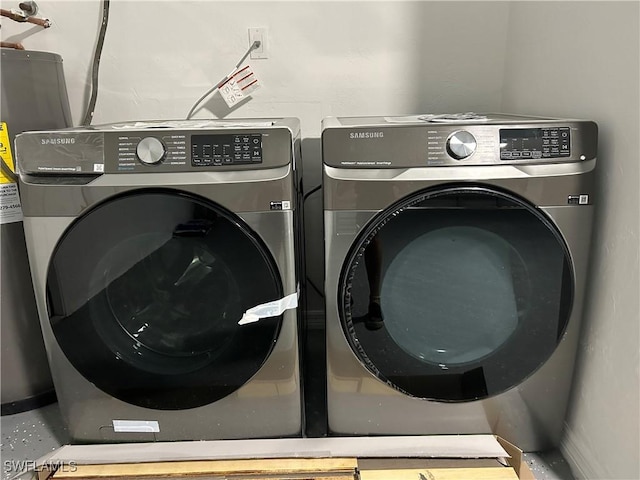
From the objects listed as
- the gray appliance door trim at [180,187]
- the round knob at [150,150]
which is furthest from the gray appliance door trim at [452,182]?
the round knob at [150,150]

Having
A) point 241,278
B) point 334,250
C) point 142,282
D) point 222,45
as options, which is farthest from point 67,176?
point 222,45

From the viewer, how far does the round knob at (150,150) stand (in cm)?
99

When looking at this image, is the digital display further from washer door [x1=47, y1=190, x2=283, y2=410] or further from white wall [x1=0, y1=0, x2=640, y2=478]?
washer door [x1=47, y1=190, x2=283, y2=410]

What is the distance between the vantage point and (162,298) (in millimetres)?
1065

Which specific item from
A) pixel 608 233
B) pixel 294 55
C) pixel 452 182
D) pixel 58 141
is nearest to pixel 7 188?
pixel 58 141

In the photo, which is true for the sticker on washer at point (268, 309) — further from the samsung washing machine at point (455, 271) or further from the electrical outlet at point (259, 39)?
the electrical outlet at point (259, 39)

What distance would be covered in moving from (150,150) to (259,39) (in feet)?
2.20

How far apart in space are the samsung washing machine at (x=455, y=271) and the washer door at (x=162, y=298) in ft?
0.59

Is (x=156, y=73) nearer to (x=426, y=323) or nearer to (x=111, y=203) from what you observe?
(x=111, y=203)

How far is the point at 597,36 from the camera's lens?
3.40 ft

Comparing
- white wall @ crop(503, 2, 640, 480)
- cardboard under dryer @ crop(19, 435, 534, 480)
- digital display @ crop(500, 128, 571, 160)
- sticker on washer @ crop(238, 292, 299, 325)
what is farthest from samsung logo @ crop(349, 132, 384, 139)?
cardboard under dryer @ crop(19, 435, 534, 480)

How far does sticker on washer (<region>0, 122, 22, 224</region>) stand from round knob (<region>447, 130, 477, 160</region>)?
3.37ft

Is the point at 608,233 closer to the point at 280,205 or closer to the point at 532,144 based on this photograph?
the point at 532,144

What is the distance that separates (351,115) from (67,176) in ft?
2.78
